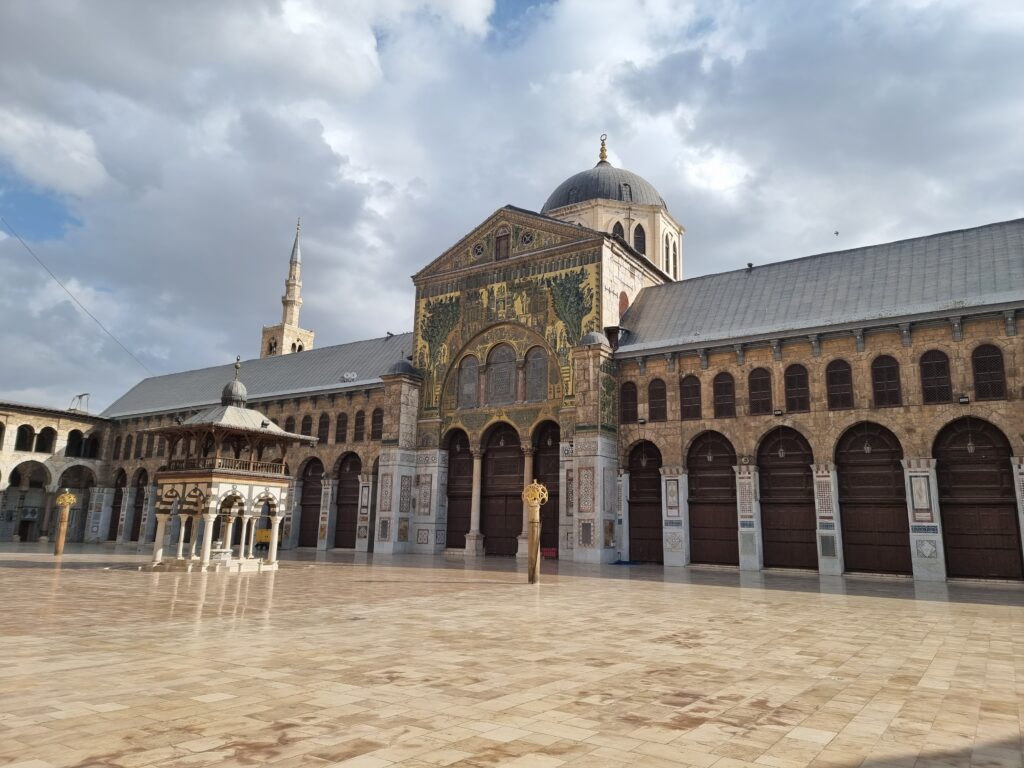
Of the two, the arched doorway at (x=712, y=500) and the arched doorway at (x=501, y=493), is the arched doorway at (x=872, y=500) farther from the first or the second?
the arched doorway at (x=501, y=493)

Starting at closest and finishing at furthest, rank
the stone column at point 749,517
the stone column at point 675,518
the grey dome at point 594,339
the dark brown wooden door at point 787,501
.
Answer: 1. the dark brown wooden door at point 787,501
2. the stone column at point 749,517
3. the stone column at point 675,518
4. the grey dome at point 594,339

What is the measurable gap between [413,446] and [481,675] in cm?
2779

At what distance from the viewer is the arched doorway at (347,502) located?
38438 mm

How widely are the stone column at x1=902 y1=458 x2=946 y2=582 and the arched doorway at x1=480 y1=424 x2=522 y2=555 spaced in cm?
1541

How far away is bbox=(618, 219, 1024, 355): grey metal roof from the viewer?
25.1 meters

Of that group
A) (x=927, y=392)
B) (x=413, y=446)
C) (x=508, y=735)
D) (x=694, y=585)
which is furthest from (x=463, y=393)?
(x=508, y=735)

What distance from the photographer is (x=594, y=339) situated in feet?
98.2

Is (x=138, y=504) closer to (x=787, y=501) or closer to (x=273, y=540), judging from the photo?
(x=273, y=540)

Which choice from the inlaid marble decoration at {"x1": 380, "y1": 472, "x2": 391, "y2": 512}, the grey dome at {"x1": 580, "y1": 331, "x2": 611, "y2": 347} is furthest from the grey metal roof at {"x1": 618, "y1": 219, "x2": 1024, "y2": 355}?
the inlaid marble decoration at {"x1": 380, "y1": 472, "x2": 391, "y2": 512}

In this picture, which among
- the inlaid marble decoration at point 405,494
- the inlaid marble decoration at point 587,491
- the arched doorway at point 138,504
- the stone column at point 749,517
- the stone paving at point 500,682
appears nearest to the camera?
the stone paving at point 500,682

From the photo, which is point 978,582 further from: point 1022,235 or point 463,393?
point 463,393

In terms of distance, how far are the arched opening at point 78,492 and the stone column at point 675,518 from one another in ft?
137

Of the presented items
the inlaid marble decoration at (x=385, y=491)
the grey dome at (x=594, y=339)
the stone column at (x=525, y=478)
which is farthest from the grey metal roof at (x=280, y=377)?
the grey dome at (x=594, y=339)

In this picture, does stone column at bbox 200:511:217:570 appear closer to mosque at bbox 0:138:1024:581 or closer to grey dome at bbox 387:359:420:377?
mosque at bbox 0:138:1024:581
